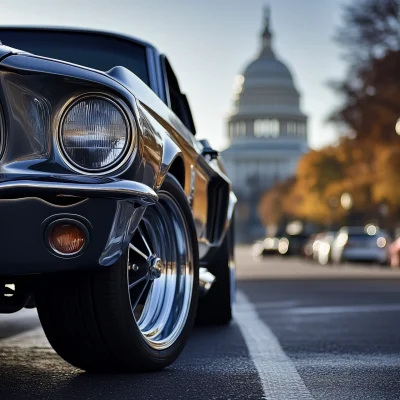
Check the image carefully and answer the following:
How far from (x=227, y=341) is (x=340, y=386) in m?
2.29

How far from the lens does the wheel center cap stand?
524 centimetres

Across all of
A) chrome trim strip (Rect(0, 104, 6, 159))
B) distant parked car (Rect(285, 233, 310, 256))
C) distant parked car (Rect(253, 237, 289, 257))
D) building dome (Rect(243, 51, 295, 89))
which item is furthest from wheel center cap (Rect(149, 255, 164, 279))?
building dome (Rect(243, 51, 295, 89))

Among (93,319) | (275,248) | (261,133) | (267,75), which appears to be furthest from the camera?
(261,133)

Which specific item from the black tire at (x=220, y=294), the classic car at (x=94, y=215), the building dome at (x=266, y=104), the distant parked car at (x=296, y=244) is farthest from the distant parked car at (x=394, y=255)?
the building dome at (x=266, y=104)

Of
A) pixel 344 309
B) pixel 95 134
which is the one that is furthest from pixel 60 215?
pixel 344 309

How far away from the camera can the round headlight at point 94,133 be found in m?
4.29

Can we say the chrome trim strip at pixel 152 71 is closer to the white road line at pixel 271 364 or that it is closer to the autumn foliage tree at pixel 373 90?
the white road line at pixel 271 364

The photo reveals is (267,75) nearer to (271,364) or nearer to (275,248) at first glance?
(275,248)

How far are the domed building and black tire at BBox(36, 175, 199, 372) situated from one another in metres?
162

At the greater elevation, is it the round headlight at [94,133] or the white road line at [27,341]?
the round headlight at [94,133]

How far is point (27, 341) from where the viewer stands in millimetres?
6875

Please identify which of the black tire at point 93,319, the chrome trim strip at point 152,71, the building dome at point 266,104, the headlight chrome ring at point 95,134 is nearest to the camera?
the headlight chrome ring at point 95,134

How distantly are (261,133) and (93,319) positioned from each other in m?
171

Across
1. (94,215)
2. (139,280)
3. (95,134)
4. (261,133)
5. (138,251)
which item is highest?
(261,133)
